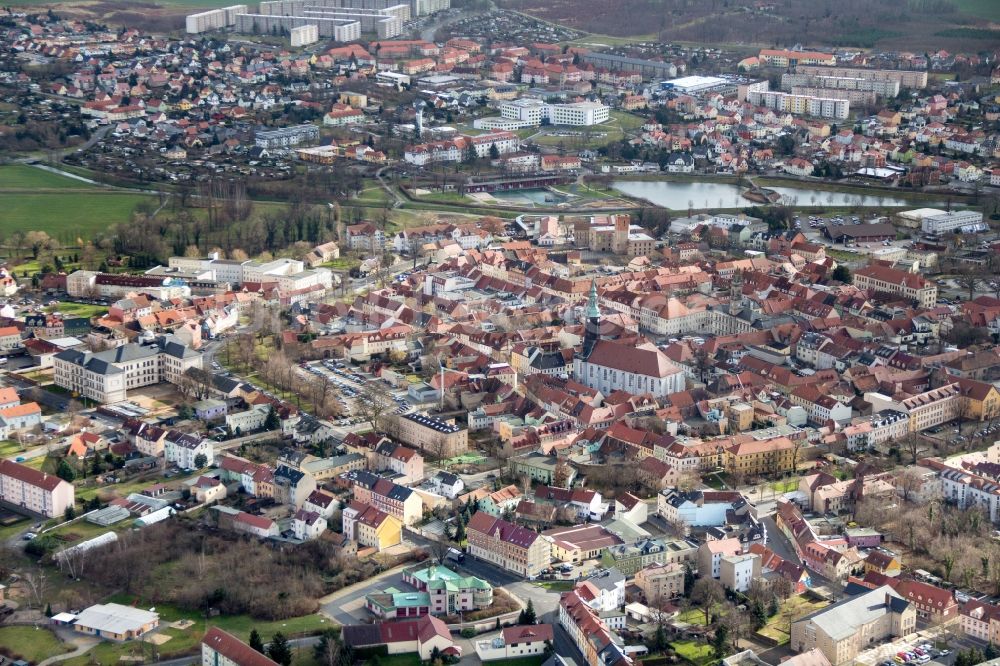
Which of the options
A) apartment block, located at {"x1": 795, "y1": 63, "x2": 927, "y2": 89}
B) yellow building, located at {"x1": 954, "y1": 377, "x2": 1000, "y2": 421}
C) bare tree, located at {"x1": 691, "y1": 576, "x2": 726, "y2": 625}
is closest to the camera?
bare tree, located at {"x1": 691, "y1": 576, "x2": 726, "y2": 625}

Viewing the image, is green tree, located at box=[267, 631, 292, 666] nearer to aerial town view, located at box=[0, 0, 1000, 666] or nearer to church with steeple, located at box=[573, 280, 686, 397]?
aerial town view, located at box=[0, 0, 1000, 666]

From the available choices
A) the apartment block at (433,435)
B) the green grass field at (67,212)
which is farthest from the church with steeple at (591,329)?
the green grass field at (67,212)

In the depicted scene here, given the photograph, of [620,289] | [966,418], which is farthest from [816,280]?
[966,418]

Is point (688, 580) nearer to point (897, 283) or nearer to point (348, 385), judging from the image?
point (348, 385)

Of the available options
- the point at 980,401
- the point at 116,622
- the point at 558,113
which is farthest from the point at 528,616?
the point at 558,113

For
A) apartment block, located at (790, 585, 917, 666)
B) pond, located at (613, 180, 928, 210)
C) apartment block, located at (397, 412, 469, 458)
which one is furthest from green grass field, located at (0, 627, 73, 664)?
pond, located at (613, 180, 928, 210)
